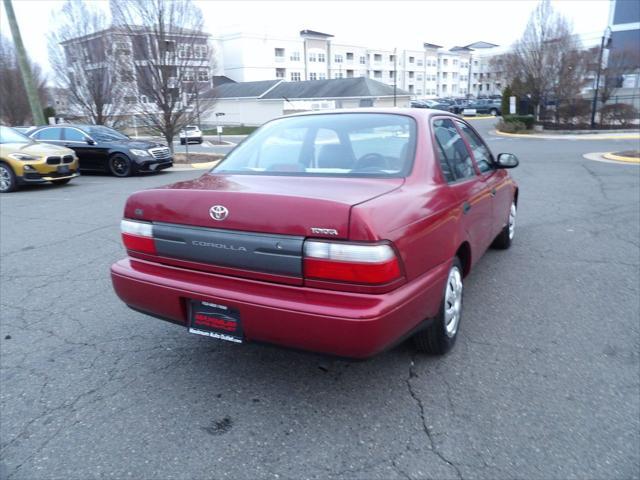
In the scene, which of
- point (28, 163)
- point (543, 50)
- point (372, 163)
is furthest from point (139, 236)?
point (543, 50)

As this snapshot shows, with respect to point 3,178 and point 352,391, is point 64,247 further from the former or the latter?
point 3,178

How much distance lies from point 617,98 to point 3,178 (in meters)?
31.9

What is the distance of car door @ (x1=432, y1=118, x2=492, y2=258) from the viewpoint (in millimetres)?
3275

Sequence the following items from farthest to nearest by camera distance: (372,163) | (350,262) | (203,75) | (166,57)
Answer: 1. (203,75)
2. (166,57)
3. (372,163)
4. (350,262)

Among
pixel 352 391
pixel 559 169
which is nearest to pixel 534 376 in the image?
pixel 352 391

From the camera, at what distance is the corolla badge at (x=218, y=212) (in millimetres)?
2531

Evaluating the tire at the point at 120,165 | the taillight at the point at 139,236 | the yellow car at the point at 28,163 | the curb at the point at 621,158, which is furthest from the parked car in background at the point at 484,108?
the taillight at the point at 139,236

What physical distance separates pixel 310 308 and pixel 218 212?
72 cm

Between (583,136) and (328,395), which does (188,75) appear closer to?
(328,395)

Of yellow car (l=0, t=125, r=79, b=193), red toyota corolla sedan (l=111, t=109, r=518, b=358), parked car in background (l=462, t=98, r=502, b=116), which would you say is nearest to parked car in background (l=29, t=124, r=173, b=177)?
yellow car (l=0, t=125, r=79, b=193)

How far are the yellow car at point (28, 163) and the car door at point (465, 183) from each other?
9.71 metres

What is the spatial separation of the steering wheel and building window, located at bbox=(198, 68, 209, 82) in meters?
15.9

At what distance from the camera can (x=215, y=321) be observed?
2.61m

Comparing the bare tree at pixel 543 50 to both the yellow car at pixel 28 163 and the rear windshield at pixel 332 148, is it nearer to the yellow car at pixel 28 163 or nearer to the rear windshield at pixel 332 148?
the yellow car at pixel 28 163
